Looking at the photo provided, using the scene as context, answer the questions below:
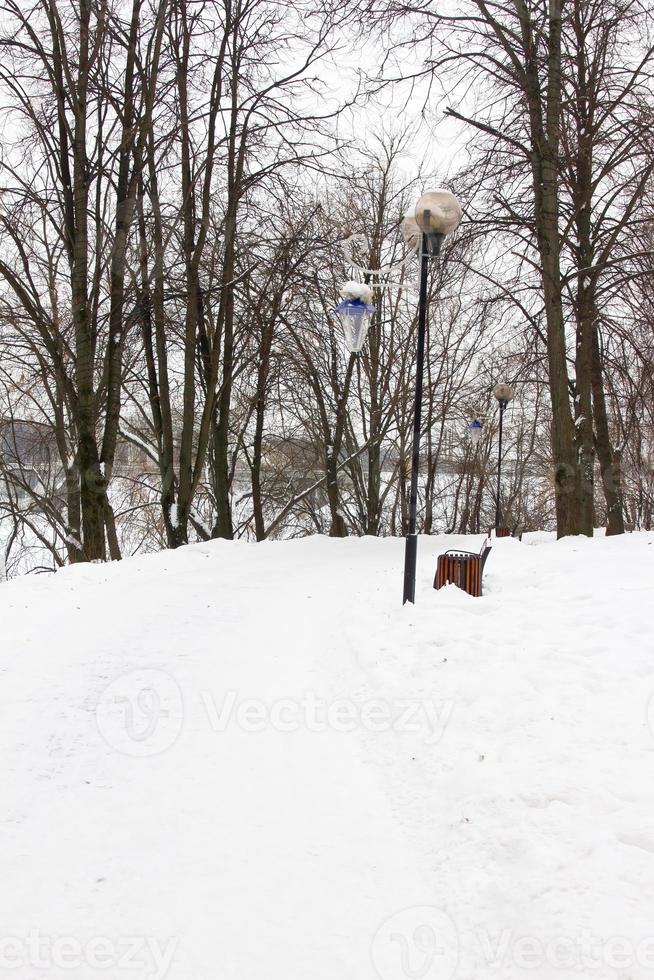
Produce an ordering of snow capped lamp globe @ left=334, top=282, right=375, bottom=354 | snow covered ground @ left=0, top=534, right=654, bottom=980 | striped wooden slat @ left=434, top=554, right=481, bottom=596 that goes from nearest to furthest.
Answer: snow covered ground @ left=0, top=534, right=654, bottom=980
striped wooden slat @ left=434, top=554, right=481, bottom=596
snow capped lamp globe @ left=334, top=282, right=375, bottom=354

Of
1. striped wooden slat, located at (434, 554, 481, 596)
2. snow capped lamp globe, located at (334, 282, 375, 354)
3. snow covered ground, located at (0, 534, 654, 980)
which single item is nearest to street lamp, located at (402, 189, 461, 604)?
snow covered ground, located at (0, 534, 654, 980)

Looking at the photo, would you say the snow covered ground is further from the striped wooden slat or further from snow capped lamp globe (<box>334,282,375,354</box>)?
snow capped lamp globe (<box>334,282,375,354</box>)

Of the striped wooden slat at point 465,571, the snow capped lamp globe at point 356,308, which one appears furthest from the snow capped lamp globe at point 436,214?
the striped wooden slat at point 465,571

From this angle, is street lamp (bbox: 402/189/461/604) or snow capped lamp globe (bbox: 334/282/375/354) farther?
snow capped lamp globe (bbox: 334/282/375/354)

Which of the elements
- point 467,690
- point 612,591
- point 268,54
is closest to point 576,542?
point 612,591

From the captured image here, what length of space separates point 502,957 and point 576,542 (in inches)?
314

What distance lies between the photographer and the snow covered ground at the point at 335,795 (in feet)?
7.74

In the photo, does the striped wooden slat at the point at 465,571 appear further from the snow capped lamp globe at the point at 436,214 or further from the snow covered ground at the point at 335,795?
the snow capped lamp globe at the point at 436,214

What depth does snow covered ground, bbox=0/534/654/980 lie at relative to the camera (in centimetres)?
236

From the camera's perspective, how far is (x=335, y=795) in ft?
11.2

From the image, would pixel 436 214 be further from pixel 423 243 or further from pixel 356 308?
pixel 356 308

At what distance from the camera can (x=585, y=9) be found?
1262 centimetres

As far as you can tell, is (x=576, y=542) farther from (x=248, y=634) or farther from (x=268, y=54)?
(x=268, y=54)

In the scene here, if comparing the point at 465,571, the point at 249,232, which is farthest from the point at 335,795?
the point at 249,232
